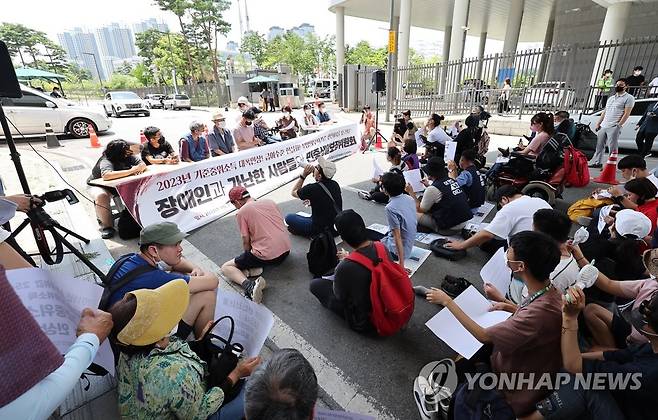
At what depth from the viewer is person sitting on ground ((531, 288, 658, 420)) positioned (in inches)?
54.7

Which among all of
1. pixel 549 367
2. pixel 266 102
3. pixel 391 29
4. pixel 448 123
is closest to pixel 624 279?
pixel 549 367

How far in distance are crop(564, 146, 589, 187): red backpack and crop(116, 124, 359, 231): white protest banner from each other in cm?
508

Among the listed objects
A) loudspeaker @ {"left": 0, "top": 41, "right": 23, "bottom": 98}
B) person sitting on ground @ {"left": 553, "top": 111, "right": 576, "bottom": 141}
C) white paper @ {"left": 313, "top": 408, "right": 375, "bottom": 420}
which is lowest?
white paper @ {"left": 313, "top": 408, "right": 375, "bottom": 420}

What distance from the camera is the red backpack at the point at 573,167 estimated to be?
5301 mm

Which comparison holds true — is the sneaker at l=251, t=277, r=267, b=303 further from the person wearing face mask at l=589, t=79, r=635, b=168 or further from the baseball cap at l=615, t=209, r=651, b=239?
the person wearing face mask at l=589, t=79, r=635, b=168

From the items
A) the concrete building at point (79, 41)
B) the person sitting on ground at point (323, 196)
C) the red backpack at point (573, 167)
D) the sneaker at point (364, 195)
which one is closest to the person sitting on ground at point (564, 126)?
the red backpack at point (573, 167)

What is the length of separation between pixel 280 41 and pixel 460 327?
5216 centimetres

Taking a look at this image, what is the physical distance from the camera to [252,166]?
6230 mm

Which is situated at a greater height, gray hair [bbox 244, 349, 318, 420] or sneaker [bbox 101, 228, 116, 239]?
gray hair [bbox 244, 349, 318, 420]

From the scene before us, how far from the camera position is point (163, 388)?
1470 mm

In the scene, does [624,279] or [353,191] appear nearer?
[624,279]

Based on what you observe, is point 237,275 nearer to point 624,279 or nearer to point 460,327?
point 460,327

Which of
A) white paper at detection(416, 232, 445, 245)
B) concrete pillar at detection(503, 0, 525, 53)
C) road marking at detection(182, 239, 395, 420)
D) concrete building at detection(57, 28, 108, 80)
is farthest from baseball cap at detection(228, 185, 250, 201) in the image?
concrete building at detection(57, 28, 108, 80)

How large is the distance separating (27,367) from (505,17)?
1260 inches
